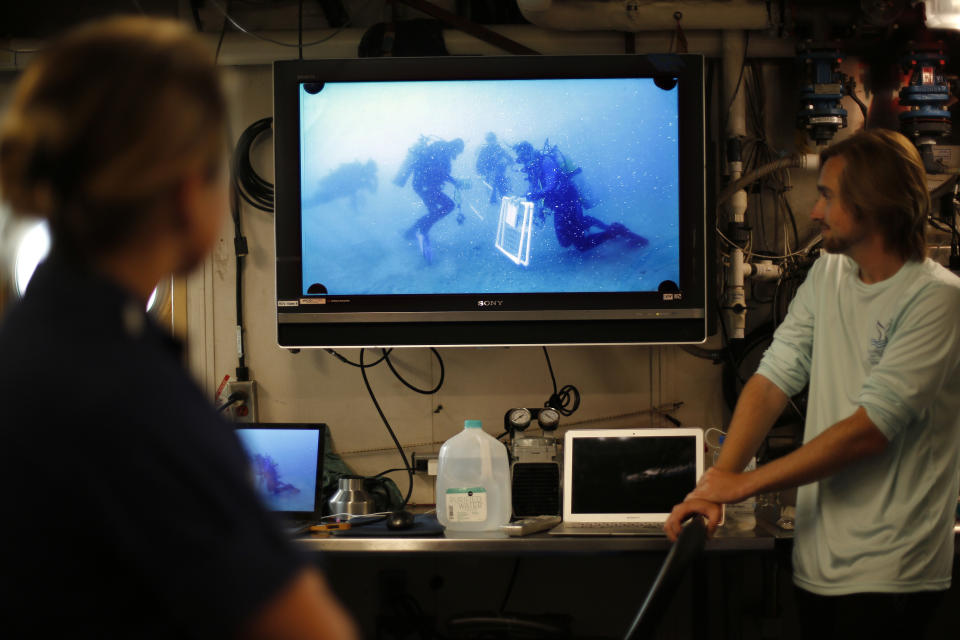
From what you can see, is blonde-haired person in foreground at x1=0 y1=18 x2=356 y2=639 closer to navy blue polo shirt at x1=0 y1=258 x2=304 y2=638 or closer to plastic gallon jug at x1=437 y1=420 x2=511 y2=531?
navy blue polo shirt at x1=0 y1=258 x2=304 y2=638

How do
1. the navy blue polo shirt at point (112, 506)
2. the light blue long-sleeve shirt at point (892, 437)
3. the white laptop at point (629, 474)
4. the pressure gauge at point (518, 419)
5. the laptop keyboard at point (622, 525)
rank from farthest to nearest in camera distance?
the pressure gauge at point (518, 419)
the white laptop at point (629, 474)
the laptop keyboard at point (622, 525)
the light blue long-sleeve shirt at point (892, 437)
the navy blue polo shirt at point (112, 506)

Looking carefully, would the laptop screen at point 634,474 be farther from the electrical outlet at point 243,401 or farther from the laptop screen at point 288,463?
the electrical outlet at point 243,401

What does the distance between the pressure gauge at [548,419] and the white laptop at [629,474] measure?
0.10 meters

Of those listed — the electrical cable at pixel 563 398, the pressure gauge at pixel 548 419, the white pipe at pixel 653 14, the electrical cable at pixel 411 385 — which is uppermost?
the white pipe at pixel 653 14

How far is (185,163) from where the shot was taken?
70 centimetres

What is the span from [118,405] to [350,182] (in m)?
2.30

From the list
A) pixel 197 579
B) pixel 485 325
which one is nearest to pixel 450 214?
pixel 485 325

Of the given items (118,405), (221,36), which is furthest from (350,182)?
(118,405)

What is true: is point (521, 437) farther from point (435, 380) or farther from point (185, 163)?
point (185, 163)

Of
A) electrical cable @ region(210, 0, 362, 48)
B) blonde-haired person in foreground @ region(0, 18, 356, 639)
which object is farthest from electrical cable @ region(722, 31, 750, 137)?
blonde-haired person in foreground @ region(0, 18, 356, 639)

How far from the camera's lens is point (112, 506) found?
62cm

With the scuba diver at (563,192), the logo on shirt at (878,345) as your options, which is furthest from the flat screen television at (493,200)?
the logo on shirt at (878,345)

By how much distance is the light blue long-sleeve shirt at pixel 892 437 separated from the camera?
1870 millimetres

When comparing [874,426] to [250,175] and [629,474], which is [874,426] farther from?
[250,175]
